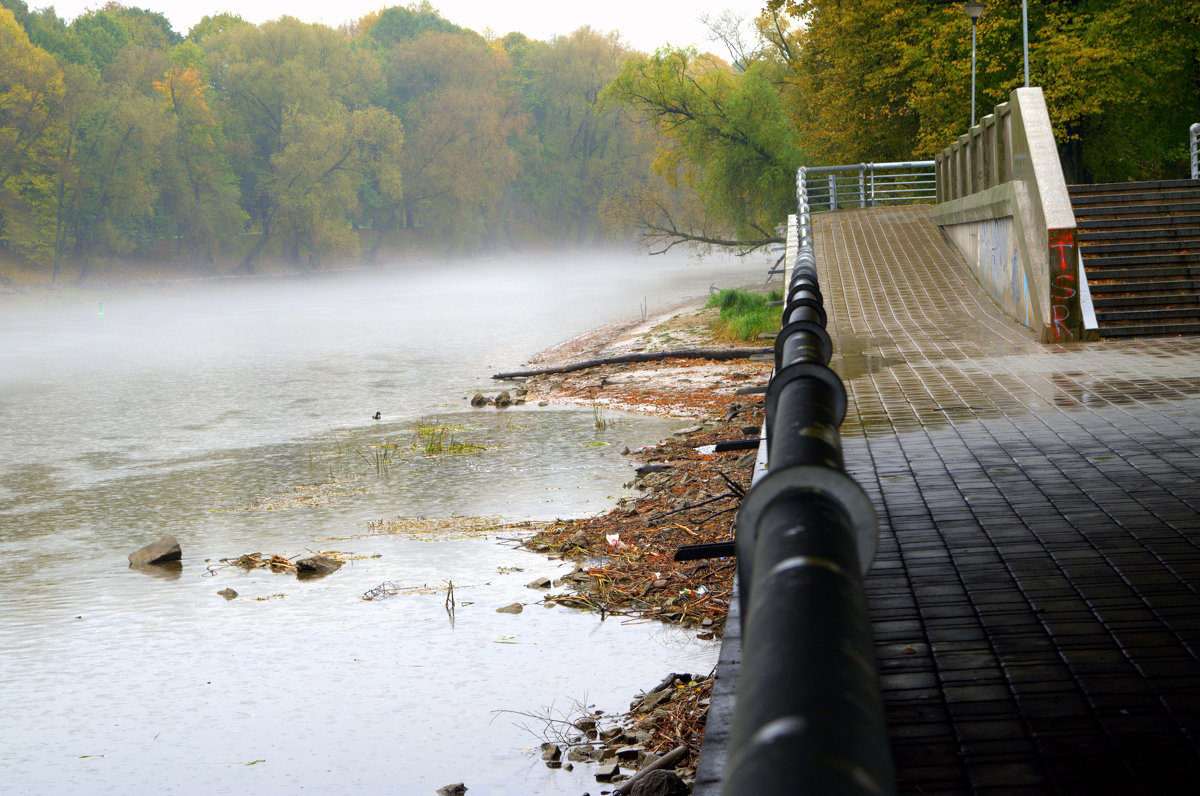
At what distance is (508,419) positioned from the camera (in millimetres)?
17453

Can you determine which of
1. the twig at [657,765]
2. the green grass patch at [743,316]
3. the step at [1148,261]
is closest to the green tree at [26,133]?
the green grass patch at [743,316]

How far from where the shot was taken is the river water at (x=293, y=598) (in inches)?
239

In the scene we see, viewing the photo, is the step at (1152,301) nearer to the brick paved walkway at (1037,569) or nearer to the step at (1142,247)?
the step at (1142,247)

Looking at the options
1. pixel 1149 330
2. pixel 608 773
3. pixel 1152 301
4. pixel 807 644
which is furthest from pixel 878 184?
pixel 807 644

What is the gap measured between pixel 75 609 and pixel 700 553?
549 centimetres

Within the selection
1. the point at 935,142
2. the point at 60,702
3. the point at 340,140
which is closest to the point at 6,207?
the point at 340,140

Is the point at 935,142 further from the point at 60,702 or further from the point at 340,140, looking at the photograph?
the point at 340,140

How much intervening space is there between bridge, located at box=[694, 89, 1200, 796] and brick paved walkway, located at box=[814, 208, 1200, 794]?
0.01 metres

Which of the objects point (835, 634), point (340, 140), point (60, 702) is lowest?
point (60, 702)

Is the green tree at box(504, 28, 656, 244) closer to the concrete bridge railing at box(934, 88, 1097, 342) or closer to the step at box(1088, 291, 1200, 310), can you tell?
the concrete bridge railing at box(934, 88, 1097, 342)

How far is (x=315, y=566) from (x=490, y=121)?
7171 cm

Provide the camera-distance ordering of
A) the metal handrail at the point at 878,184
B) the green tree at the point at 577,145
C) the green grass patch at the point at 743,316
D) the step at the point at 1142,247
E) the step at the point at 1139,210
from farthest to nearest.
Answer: the green tree at the point at 577,145 → the metal handrail at the point at 878,184 → the green grass patch at the point at 743,316 → the step at the point at 1139,210 → the step at the point at 1142,247

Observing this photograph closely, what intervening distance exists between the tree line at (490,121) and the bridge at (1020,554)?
1294cm

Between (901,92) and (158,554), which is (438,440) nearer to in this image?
(158,554)
